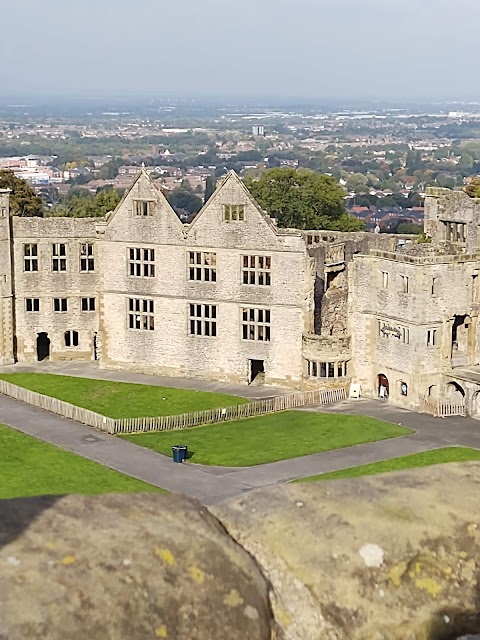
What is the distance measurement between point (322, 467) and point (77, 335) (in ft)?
85.7

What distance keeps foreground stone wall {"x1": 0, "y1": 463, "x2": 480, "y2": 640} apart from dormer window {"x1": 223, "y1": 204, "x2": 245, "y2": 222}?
49914mm

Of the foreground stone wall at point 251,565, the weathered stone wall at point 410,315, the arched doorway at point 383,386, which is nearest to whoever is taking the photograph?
the foreground stone wall at point 251,565

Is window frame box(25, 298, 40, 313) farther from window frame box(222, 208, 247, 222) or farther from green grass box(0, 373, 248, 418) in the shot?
window frame box(222, 208, 247, 222)

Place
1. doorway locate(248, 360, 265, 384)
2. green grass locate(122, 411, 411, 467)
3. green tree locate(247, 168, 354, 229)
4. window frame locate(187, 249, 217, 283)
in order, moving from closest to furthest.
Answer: green grass locate(122, 411, 411, 467) → window frame locate(187, 249, 217, 283) → doorway locate(248, 360, 265, 384) → green tree locate(247, 168, 354, 229)

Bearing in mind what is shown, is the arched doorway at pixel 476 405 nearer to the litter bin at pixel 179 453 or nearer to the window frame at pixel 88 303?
the litter bin at pixel 179 453

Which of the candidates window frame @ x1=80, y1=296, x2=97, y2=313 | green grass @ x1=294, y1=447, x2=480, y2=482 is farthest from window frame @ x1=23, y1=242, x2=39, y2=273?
green grass @ x1=294, y1=447, x2=480, y2=482

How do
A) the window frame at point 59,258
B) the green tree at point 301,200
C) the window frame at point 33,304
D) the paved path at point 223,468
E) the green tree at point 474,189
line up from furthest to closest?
the green tree at point 301,200 → the green tree at point 474,189 → the window frame at point 33,304 → the window frame at point 59,258 → the paved path at point 223,468

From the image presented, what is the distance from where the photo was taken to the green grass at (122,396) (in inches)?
2110

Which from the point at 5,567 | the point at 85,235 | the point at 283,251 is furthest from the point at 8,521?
the point at 85,235

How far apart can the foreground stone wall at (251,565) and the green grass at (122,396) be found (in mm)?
45155

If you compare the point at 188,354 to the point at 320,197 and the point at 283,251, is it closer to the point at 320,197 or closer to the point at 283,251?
the point at 283,251

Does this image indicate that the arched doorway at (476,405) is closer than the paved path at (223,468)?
No

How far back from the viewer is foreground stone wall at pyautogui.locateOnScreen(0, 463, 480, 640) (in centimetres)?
624

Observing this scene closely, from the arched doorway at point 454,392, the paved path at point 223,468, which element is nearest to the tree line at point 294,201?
the paved path at point 223,468
